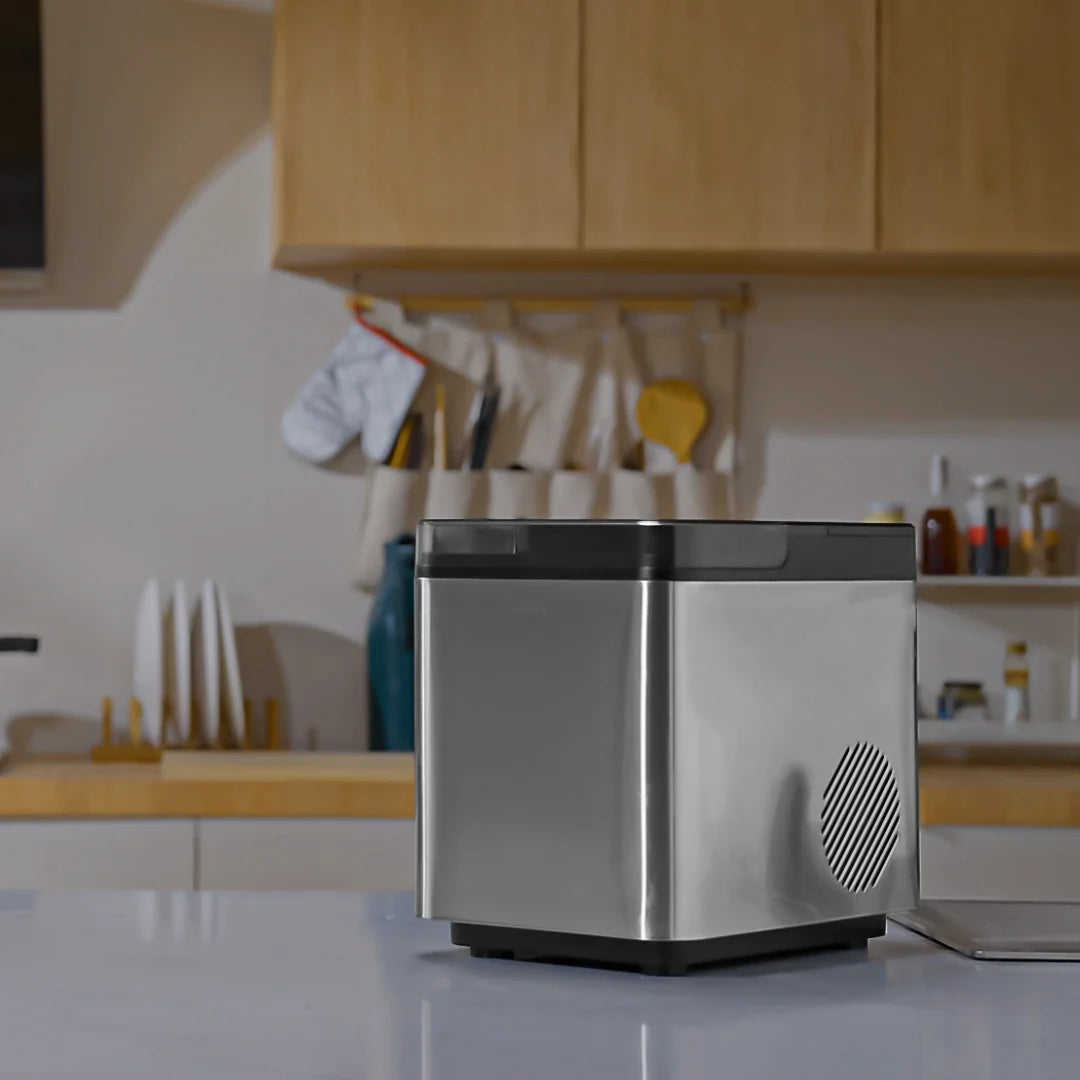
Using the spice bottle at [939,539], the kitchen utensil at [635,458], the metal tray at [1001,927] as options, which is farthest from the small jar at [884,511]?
the metal tray at [1001,927]

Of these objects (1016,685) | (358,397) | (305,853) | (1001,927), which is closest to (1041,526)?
(1016,685)

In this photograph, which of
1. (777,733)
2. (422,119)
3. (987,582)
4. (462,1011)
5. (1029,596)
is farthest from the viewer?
(1029,596)

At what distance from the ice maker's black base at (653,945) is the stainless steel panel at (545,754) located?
0.04 feet

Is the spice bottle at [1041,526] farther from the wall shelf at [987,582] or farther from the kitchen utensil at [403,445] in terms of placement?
the kitchen utensil at [403,445]

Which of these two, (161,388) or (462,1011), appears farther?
(161,388)

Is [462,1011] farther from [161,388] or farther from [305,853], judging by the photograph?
[161,388]

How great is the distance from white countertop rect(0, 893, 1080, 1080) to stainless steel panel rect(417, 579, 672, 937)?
0.04m

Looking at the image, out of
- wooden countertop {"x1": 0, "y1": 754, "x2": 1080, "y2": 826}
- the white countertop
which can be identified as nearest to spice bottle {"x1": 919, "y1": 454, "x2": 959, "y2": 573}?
wooden countertop {"x1": 0, "y1": 754, "x2": 1080, "y2": 826}

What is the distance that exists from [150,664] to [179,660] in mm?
59

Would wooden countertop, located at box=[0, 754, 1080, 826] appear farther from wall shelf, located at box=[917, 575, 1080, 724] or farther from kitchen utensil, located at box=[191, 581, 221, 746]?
wall shelf, located at box=[917, 575, 1080, 724]

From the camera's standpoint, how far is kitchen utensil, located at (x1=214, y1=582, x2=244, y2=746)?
2830 mm

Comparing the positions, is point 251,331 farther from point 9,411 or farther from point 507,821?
point 507,821

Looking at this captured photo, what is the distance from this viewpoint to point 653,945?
2.77ft

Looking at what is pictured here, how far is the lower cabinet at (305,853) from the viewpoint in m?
2.44
